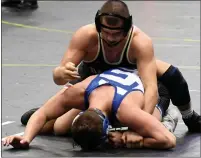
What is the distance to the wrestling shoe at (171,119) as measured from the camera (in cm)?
485

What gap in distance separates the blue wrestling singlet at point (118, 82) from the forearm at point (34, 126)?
320 millimetres

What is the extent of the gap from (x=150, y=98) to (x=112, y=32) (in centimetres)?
51

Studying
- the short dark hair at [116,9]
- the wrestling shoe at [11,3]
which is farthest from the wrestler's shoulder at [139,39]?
the wrestling shoe at [11,3]

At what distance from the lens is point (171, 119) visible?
501 cm

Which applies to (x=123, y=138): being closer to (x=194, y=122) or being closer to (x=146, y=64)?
(x=146, y=64)

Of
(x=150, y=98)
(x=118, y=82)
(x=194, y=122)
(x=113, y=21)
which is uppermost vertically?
(x=113, y=21)

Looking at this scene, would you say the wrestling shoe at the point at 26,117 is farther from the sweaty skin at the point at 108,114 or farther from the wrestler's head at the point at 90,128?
the wrestler's head at the point at 90,128

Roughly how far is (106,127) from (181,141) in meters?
0.89

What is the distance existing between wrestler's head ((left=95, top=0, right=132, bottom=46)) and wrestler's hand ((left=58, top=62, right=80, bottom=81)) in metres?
0.35

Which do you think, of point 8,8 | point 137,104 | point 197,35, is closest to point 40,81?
point 137,104

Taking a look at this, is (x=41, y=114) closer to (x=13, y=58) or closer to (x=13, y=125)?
(x=13, y=125)

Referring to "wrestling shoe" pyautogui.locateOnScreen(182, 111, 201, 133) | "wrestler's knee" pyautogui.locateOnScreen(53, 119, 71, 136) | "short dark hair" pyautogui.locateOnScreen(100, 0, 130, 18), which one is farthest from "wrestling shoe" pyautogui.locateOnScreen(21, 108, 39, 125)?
"wrestling shoe" pyautogui.locateOnScreen(182, 111, 201, 133)

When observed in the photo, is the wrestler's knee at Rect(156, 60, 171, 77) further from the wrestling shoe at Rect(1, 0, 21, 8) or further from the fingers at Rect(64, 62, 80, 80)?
the wrestling shoe at Rect(1, 0, 21, 8)

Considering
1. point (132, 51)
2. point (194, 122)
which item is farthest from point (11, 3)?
point (132, 51)
